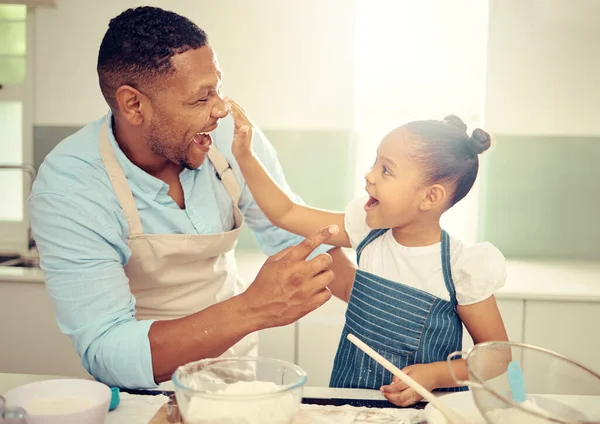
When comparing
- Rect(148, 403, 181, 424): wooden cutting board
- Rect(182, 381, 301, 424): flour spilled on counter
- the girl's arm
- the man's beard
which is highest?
the man's beard

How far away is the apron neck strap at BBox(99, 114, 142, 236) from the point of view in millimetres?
1458

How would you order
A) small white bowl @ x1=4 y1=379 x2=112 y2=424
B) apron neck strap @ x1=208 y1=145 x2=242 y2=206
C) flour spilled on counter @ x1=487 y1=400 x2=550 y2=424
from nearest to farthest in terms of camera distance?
flour spilled on counter @ x1=487 y1=400 x2=550 y2=424 < small white bowl @ x1=4 y1=379 x2=112 y2=424 < apron neck strap @ x1=208 y1=145 x2=242 y2=206

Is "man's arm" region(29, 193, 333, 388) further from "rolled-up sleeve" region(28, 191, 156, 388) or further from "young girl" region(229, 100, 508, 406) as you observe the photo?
"young girl" region(229, 100, 508, 406)

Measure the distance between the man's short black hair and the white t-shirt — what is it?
1.84 feet

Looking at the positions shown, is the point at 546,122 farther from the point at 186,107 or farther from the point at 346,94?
the point at 186,107

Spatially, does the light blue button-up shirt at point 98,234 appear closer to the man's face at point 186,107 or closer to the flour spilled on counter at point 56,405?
the man's face at point 186,107

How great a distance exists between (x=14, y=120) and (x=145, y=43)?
1987mm

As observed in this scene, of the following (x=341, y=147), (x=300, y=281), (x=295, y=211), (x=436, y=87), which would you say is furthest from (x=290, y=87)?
(x=300, y=281)

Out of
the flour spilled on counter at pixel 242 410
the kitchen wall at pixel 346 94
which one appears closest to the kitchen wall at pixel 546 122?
the kitchen wall at pixel 346 94

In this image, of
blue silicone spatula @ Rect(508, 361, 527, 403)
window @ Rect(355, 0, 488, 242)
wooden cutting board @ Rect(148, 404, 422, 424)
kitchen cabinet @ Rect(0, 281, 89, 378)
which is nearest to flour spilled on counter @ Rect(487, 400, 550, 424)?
blue silicone spatula @ Rect(508, 361, 527, 403)

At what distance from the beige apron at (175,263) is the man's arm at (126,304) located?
115mm

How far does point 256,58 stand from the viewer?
9.36 feet

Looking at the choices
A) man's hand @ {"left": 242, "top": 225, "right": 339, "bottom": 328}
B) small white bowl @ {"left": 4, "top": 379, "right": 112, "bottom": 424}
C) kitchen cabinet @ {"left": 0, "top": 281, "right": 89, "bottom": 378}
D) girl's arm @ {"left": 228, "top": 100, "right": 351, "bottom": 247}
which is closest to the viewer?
small white bowl @ {"left": 4, "top": 379, "right": 112, "bottom": 424}

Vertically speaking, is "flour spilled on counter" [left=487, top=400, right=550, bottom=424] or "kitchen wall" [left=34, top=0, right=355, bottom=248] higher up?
"kitchen wall" [left=34, top=0, right=355, bottom=248]
